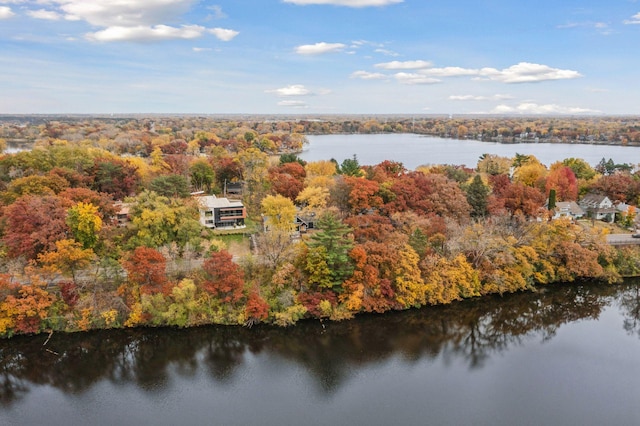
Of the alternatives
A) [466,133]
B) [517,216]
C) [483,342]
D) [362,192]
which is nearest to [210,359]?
[483,342]

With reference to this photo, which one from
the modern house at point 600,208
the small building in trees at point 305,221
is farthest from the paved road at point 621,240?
the small building in trees at point 305,221

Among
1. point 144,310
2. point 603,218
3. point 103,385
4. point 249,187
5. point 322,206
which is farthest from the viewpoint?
point 249,187

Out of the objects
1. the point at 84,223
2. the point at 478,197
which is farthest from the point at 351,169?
the point at 84,223

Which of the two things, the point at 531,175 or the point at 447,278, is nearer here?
the point at 447,278

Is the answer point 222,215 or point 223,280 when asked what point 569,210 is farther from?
point 223,280

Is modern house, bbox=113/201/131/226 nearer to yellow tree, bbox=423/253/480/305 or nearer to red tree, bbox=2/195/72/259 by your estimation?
red tree, bbox=2/195/72/259

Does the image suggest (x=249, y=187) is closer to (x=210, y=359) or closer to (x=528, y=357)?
(x=210, y=359)

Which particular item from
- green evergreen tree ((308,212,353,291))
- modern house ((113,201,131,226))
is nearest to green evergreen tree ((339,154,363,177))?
green evergreen tree ((308,212,353,291))
